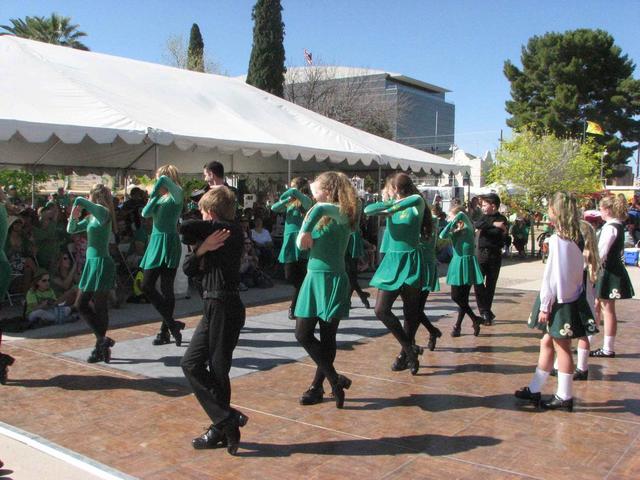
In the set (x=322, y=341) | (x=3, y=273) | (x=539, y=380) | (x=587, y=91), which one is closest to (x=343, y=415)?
(x=322, y=341)

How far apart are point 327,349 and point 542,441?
5.02ft

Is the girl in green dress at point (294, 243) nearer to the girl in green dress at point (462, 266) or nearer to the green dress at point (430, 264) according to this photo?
the green dress at point (430, 264)

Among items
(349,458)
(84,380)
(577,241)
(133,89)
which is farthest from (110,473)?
(133,89)

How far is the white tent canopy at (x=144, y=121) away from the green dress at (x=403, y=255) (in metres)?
4.96

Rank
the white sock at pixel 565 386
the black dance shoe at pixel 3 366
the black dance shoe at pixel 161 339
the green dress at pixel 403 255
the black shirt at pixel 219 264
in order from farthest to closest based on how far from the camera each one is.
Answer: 1. the black dance shoe at pixel 161 339
2. the green dress at pixel 403 255
3. the black dance shoe at pixel 3 366
4. the white sock at pixel 565 386
5. the black shirt at pixel 219 264

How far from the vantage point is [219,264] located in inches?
148

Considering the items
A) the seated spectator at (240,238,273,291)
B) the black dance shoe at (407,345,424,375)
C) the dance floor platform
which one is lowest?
the dance floor platform

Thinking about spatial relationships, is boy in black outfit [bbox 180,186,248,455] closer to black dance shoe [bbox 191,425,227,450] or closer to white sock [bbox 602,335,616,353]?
black dance shoe [bbox 191,425,227,450]

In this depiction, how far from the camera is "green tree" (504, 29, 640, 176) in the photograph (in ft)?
138

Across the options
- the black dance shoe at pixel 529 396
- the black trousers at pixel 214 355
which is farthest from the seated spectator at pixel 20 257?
the black dance shoe at pixel 529 396

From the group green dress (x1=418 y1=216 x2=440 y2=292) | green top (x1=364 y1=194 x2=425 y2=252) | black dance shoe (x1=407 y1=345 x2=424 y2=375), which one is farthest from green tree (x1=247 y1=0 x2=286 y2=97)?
black dance shoe (x1=407 y1=345 x2=424 y2=375)

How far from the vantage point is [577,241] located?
475 cm

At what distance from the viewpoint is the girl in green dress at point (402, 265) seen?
541 centimetres

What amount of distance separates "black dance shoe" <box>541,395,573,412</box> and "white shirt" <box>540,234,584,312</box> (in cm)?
71
